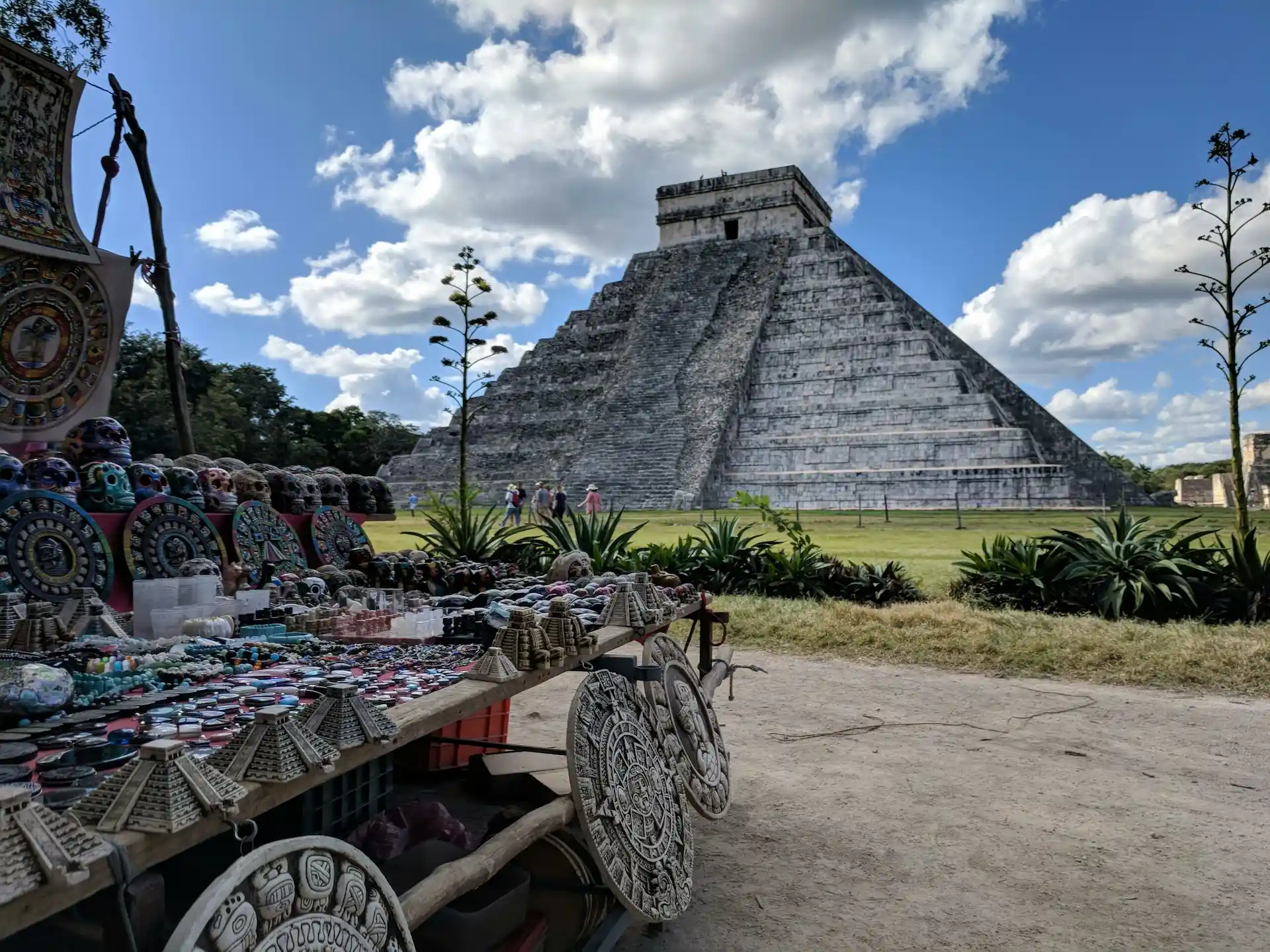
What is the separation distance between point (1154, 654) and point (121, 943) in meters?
5.63

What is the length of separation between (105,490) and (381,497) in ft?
5.09

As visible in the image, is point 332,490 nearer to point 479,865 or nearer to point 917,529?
point 479,865

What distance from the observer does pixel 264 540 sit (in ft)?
10.4

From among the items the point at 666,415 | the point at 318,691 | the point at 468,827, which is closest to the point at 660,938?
the point at 468,827

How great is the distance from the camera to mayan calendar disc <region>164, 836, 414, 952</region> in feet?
3.32

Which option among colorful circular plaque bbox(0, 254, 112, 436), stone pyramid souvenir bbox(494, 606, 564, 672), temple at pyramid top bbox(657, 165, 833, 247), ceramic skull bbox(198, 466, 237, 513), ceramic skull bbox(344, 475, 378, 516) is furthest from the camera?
temple at pyramid top bbox(657, 165, 833, 247)

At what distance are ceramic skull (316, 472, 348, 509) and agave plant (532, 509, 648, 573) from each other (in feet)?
9.74

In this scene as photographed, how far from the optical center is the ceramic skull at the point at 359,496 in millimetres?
3918

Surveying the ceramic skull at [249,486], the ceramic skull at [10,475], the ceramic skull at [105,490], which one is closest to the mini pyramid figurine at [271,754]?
the ceramic skull at [10,475]

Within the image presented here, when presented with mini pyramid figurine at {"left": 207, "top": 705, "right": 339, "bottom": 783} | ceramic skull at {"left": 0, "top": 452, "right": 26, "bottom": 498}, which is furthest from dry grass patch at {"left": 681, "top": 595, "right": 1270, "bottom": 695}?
mini pyramid figurine at {"left": 207, "top": 705, "right": 339, "bottom": 783}

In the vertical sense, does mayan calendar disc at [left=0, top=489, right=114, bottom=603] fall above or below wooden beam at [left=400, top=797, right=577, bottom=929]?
above

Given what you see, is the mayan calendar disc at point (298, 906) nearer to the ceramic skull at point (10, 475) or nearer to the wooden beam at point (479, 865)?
the wooden beam at point (479, 865)

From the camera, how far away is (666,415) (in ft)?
67.6

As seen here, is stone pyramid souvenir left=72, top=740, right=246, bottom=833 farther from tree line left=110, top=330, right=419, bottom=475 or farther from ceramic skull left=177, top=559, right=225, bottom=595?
tree line left=110, top=330, right=419, bottom=475
